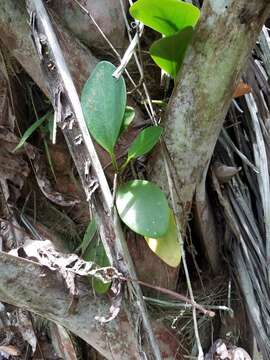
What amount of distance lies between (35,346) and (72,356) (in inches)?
2.6

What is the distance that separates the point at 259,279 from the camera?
95 centimetres

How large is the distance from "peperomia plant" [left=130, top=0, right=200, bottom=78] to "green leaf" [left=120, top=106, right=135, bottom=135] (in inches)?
3.2

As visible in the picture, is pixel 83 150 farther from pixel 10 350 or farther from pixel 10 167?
pixel 10 350

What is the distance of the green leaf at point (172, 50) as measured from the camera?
2.55ft

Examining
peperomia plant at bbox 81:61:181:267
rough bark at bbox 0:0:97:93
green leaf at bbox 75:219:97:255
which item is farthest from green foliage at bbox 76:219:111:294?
rough bark at bbox 0:0:97:93

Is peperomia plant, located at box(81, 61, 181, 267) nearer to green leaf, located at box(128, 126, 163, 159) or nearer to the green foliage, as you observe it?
green leaf, located at box(128, 126, 163, 159)

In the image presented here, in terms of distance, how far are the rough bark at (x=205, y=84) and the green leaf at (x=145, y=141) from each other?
0.09 ft

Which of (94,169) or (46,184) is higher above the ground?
(94,169)

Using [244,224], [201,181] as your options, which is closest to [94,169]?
[201,181]

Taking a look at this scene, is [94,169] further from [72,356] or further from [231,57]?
[72,356]

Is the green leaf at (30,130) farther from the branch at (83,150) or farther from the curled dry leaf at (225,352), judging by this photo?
the curled dry leaf at (225,352)

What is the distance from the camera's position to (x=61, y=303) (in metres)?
0.81

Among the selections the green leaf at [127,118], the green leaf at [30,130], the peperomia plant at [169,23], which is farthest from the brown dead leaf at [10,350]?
the peperomia plant at [169,23]

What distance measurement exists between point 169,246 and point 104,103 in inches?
8.4
